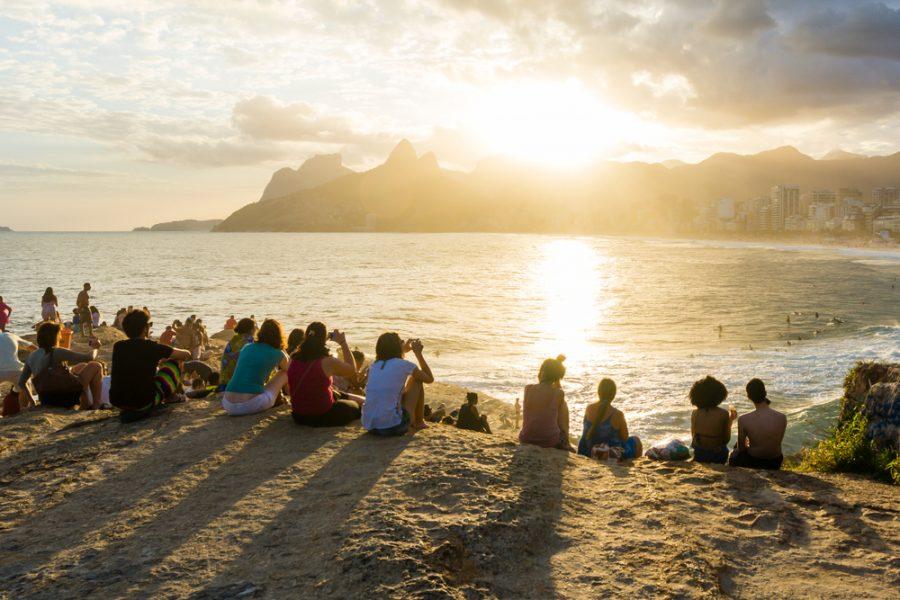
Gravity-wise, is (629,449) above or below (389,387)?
below

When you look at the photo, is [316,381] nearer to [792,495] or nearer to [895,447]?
[792,495]

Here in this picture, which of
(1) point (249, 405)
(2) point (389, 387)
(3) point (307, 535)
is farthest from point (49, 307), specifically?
(3) point (307, 535)

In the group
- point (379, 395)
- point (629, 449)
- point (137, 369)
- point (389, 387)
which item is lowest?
point (629, 449)

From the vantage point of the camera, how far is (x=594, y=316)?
38406 mm

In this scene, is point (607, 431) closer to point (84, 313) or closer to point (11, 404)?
point (11, 404)

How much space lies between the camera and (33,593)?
164 inches

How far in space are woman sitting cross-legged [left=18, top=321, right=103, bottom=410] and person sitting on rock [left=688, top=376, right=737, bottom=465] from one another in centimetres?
853

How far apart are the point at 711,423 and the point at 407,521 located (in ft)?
14.4

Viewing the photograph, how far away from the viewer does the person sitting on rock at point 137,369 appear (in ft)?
24.8

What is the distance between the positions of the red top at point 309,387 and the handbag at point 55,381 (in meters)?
3.79

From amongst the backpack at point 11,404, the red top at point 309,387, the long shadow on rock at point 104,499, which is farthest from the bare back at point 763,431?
the backpack at point 11,404

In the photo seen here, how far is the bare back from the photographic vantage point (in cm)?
711

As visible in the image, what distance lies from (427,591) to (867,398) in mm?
6334

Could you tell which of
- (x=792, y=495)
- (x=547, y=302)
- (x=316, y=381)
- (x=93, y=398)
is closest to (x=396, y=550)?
(x=316, y=381)
